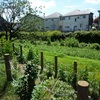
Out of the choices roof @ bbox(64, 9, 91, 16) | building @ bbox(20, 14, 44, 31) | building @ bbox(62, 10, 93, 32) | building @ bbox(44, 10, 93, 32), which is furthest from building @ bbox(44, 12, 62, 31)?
building @ bbox(20, 14, 44, 31)

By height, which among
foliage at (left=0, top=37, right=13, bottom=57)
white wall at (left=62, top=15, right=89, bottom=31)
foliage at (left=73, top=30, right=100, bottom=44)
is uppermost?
white wall at (left=62, top=15, right=89, bottom=31)

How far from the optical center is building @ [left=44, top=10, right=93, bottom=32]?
5773 cm

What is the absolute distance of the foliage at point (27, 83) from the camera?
19.3ft

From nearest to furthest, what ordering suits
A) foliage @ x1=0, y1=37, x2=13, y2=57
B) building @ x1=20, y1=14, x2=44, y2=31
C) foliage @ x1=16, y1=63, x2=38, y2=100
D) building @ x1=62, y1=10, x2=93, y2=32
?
foliage @ x1=16, y1=63, x2=38, y2=100 < foliage @ x1=0, y1=37, x2=13, y2=57 < building @ x1=20, y1=14, x2=44, y2=31 < building @ x1=62, y1=10, x2=93, y2=32

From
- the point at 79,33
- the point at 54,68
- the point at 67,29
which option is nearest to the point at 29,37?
the point at 54,68

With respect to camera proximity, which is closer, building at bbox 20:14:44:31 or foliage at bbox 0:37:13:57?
foliage at bbox 0:37:13:57

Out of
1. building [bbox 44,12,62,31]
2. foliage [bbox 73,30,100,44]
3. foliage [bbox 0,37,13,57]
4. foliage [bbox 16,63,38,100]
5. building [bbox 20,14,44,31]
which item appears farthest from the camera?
building [bbox 44,12,62,31]

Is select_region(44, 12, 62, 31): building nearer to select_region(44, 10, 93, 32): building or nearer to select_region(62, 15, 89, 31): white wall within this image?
select_region(44, 10, 93, 32): building

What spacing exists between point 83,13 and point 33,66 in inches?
2127

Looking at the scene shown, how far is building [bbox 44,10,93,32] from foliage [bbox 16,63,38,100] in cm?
5229

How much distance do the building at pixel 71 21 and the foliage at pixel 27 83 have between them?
172 feet

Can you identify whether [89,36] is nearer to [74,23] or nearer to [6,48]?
[6,48]

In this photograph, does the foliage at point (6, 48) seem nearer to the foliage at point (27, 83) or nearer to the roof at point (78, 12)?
the foliage at point (27, 83)

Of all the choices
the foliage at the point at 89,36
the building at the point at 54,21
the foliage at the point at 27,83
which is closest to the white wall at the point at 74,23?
the building at the point at 54,21
